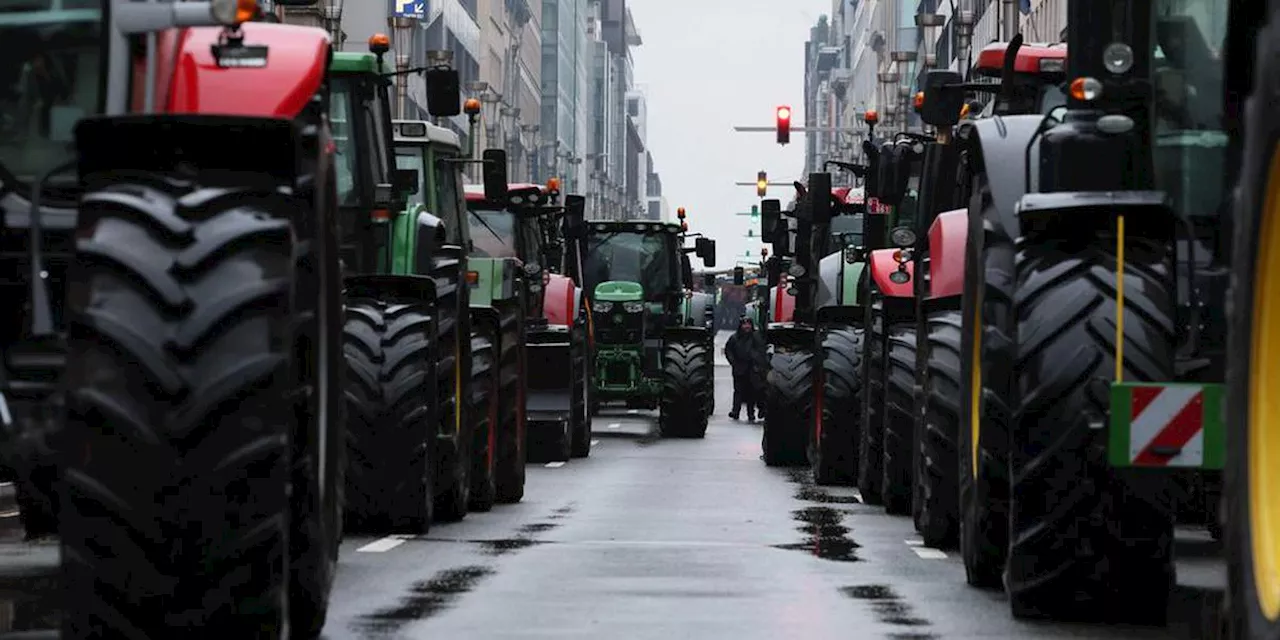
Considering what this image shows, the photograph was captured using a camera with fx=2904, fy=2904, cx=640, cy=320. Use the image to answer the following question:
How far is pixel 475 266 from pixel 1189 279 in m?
13.1

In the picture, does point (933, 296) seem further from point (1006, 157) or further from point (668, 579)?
point (1006, 157)

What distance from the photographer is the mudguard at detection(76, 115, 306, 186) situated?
22.4 ft

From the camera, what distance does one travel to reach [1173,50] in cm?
1014

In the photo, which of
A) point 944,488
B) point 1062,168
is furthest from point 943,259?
point 1062,168

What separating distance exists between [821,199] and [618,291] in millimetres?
20093

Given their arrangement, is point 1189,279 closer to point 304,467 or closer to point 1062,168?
point 1062,168

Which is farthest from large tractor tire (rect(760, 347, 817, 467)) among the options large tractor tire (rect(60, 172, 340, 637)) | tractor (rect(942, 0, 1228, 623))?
large tractor tire (rect(60, 172, 340, 637))

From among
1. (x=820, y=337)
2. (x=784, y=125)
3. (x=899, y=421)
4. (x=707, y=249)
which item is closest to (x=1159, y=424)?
(x=899, y=421)

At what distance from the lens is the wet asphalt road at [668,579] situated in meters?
10.3

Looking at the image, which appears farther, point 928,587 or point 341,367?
point 928,587

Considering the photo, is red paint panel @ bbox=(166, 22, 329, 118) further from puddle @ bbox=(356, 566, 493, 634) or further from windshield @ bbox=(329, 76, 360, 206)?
windshield @ bbox=(329, 76, 360, 206)

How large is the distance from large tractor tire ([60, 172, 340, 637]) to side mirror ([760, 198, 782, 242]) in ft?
77.5

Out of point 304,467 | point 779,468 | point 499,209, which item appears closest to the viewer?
point 304,467

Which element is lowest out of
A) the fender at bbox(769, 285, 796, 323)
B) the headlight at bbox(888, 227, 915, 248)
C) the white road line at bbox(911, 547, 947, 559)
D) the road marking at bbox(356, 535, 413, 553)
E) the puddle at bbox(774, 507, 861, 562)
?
the puddle at bbox(774, 507, 861, 562)
